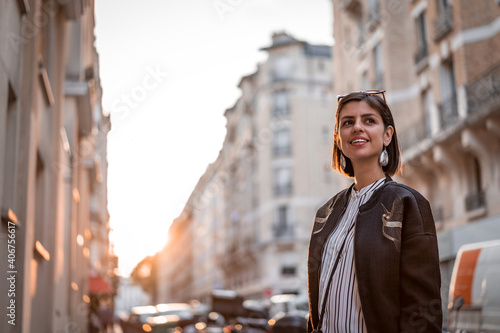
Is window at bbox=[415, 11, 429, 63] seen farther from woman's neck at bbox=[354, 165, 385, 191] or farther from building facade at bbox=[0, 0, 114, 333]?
woman's neck at bbox=[354, 165, 385, 191]

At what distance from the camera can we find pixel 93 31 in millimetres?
24875

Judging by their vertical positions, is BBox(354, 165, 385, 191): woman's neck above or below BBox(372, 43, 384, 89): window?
below

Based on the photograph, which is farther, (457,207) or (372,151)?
(457,207)

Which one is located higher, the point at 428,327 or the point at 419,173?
the point at 419,173

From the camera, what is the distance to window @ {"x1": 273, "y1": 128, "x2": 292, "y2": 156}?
56.5 metres

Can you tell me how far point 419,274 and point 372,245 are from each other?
0.21 metres

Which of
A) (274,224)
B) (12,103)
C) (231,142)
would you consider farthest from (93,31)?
(231,142)

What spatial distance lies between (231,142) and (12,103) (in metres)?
67.9

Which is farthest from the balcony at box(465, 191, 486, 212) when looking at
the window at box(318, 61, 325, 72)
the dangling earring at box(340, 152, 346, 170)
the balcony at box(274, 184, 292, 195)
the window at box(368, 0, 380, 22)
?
the window at box(318, 61, 325, 72)

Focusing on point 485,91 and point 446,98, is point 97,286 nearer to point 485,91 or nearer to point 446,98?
point 446,98

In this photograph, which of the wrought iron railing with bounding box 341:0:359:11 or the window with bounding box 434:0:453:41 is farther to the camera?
the wrought iron railing with bounding box 341:0:359:11

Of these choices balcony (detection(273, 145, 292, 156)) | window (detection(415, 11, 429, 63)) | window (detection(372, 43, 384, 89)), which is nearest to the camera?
window (detection(415, 11, 429, 63))

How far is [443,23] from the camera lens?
80.2 feet

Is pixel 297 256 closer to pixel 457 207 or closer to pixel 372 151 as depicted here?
pixel 457 207
